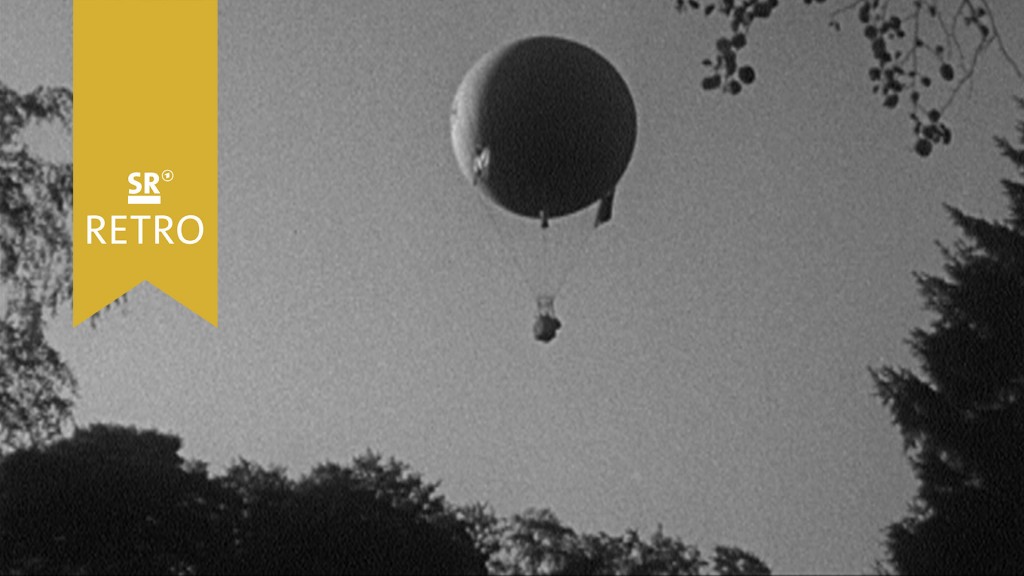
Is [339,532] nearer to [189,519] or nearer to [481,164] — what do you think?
[189,519]

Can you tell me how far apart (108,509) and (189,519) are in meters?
2.57

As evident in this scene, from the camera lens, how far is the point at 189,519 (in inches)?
1283

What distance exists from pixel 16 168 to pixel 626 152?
12064mm

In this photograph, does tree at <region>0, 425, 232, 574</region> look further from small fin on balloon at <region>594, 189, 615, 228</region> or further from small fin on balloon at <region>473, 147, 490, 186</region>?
small fin on balloon at <region>473, 147, 490, 186</region>

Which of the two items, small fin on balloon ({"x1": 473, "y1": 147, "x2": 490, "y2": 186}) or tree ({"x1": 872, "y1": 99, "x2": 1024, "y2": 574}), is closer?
small fin on balloon ({"x1": 473, "y1": 147, "x2": 490, "y2": 186})

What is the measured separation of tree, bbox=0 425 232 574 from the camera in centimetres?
2897

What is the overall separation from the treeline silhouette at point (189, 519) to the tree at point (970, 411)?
1721cm

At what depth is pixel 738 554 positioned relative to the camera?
44.4 meters

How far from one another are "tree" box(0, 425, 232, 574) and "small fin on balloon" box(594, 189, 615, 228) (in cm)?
2098

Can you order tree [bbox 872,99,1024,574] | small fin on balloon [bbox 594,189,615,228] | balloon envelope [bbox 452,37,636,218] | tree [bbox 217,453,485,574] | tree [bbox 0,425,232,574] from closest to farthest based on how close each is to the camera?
balloon envelope [bbox 452,37,636,218] < small fin on balloon [bbox 594,189,615,228] < tree [bbox 872,99,1024,574] < tree [bbox 0,425,232,574] < tree [bbox 217,453,485,574]

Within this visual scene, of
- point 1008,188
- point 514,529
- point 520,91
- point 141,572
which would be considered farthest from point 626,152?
point 514,529

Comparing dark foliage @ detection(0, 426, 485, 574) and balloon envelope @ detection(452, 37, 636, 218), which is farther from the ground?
dark foliage @ detection(0, 426, 485, 574)

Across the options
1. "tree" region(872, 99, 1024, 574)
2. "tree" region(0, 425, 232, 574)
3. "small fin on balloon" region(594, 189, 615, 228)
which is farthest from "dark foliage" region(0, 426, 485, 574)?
"small fin on balloon" region(594, 189, 615, 228)

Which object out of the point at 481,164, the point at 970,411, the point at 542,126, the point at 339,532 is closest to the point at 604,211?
the point at 542,126
